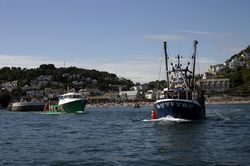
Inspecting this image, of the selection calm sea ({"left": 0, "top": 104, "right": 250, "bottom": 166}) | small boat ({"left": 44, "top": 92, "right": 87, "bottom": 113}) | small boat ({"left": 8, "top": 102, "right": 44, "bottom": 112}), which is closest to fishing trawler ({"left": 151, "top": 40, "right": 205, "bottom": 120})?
calm sea ({"left": 0, "top": 104, "right": 250, "bottom": 166})

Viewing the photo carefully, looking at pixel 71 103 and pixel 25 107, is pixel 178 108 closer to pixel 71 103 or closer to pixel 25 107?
pixel 71 103

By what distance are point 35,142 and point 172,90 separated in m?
26.1

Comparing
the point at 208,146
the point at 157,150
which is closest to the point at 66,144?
the point at 157,150

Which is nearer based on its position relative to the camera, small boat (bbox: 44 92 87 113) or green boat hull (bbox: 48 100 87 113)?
small boat (bbox: 44 92 87 113)

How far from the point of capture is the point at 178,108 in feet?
192

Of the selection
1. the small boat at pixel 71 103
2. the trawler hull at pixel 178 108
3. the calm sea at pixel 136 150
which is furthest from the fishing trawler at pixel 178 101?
the small boat at pixel 71 103

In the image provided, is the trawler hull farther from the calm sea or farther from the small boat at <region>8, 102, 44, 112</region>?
the small boat at <region>8, 102, 44, 112</region>

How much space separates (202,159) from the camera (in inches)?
1109

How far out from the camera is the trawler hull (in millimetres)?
58250

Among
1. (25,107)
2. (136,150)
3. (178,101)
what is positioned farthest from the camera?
(25,107)

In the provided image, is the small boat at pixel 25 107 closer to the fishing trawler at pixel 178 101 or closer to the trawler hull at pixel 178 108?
the fishing trawler at pixel 178 101

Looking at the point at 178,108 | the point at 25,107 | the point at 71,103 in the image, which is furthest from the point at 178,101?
the point at 25,107

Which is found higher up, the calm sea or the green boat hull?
the green boat hull

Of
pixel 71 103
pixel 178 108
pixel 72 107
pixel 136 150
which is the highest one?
pixel 71 103
